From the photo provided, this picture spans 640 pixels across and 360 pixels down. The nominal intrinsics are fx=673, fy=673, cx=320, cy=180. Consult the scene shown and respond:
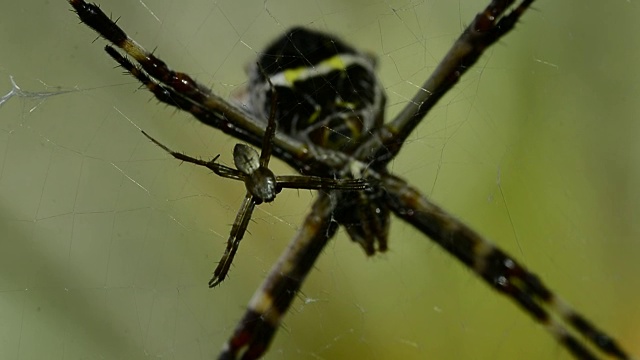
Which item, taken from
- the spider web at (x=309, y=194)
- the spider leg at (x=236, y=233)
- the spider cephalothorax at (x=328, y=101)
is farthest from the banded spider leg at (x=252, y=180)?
the spider web at (x=309, y=194)

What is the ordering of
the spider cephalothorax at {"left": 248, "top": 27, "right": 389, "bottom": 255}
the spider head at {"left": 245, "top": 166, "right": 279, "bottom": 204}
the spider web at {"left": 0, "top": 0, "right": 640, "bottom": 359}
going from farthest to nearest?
the spider web at {"left": 0, "top": 0, "right": 640, "bottom": 359} → the spider cephalothorax at {"left": 248, "top": 27, "right": 389, "bottom": 255} → the spider head at {"left": 245, "top": 166, "right": 279, "bottom": 204}

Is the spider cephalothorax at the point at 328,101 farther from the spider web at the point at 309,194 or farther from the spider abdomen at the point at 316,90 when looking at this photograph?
the spider web at the point at 309,194

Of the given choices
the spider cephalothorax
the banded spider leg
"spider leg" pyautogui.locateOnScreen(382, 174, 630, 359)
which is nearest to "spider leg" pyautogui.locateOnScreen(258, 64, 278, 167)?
the banded spider leg

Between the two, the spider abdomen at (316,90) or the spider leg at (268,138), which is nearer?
the spider leg at (268,138)

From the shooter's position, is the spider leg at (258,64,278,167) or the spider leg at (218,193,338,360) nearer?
the spider leg at (258,64,278,167)

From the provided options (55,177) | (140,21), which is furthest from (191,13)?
(55,177)

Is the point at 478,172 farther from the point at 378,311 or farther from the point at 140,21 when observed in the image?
the point at 140,21

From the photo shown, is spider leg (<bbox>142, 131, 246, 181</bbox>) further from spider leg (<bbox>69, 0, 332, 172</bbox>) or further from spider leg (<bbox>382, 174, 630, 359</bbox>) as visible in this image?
spider leg (<bbox>382, 174, 630, 359</bbox>)
